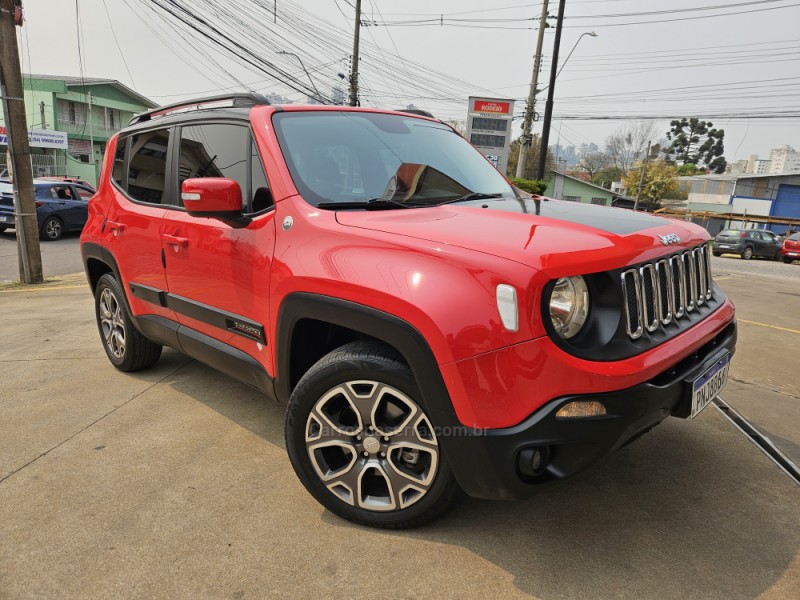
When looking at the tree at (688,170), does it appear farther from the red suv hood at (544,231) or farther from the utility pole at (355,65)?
the red suv hood at (544,231)

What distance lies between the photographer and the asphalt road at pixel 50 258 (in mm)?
10602

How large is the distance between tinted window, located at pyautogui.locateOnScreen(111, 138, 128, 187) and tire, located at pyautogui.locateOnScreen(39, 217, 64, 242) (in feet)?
42.4

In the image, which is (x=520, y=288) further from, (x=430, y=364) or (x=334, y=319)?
(x=334, y=319)

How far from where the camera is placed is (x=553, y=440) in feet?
6.27

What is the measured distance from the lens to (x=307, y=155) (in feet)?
9.18

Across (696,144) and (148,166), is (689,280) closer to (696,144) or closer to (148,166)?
(148,166)

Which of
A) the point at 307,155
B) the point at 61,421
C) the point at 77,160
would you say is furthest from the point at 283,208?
the point at 77,160

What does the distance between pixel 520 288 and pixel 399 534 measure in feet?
3.95

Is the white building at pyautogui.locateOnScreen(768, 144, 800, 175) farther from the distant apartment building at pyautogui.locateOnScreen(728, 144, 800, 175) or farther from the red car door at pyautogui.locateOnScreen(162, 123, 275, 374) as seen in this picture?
the red car door at pyautogui.locateOnScreen(162, 123, 275, 374)

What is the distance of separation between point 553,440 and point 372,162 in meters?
1.72

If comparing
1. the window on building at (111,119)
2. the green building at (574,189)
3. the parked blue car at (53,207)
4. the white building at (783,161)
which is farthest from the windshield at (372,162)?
the white building at (783,161)

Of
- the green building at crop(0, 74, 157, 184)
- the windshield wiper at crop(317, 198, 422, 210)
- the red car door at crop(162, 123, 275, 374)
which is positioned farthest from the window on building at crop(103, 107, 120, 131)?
the windshield wiper at crop(317, 198, 422, 210)

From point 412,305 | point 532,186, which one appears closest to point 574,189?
point 532,186

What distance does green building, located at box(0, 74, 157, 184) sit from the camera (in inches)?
1469
